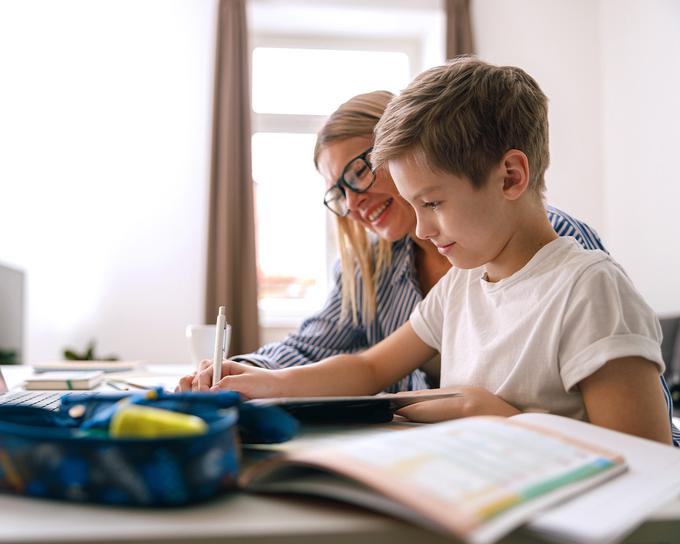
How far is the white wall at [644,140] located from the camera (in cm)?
357

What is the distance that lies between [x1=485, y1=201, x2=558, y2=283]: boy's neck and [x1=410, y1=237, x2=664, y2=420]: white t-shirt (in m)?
0.03

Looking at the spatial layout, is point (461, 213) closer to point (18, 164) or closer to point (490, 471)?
point (490, 471)

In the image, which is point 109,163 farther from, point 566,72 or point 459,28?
point 566,72

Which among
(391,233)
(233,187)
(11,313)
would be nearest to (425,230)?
(391,233)

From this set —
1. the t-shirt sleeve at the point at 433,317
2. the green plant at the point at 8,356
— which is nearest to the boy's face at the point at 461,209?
the t-shirt sleeve at the point at 433,317

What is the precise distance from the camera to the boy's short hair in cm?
91

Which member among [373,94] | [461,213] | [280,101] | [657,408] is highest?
[280,101]

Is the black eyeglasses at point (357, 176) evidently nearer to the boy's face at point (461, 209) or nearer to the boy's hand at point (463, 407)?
the boy's face at point (461, 209)

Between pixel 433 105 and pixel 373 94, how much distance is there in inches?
23.0

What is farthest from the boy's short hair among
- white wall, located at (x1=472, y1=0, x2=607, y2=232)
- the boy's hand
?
white wall, located at (x1=472, y1=0, x2=607, y2=232)

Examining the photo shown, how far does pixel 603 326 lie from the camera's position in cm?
74

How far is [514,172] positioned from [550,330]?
0.22 m

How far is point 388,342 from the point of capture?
1.13m

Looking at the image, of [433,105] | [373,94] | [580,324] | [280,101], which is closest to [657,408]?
[580,324]
